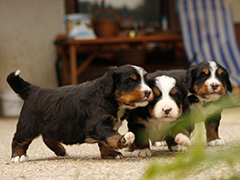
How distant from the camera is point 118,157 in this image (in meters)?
2.29

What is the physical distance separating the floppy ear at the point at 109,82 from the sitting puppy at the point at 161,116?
0.71 ft

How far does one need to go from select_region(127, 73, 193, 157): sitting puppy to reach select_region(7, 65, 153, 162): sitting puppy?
104 mm

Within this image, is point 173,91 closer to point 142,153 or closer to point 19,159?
point 142,153

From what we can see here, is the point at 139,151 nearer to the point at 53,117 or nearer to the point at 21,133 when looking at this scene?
the point at 53,117

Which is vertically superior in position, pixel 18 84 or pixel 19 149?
pixel 18 84

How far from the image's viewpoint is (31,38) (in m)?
7.64

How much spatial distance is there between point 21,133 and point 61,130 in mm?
239

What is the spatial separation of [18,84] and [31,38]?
537 cm

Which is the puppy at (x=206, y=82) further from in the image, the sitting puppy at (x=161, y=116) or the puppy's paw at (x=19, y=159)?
the puppy's paw at (x=19, y=159)

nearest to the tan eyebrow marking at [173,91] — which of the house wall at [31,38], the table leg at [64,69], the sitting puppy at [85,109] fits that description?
the sitting puppy at [85,109]

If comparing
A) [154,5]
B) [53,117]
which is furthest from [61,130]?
[154,5]

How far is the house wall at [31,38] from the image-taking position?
745 centimetres

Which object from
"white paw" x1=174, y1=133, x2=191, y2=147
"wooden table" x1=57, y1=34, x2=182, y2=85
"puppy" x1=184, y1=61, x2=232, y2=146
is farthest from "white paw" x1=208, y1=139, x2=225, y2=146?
"wooden table" x1=57, y1=34, x2=182, y2=85

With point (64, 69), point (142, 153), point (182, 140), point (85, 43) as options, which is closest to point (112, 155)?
point (142, 153)
